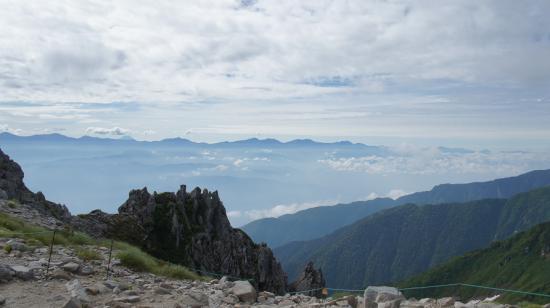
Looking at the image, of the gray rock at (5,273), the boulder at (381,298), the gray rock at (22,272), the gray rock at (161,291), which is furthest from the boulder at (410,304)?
the gray rock at (5,273)

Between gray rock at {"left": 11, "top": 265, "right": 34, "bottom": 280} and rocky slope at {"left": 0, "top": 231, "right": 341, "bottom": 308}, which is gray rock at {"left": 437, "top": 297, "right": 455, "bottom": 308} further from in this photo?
gray rock at {"left": 11, "top": 265, "right": 34, "bottom": 280}

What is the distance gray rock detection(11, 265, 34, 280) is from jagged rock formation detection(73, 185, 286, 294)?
5434cm

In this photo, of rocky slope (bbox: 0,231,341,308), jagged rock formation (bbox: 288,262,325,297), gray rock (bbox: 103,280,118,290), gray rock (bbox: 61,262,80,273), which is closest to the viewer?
rocky slope (bbox: 0,231,341,308)

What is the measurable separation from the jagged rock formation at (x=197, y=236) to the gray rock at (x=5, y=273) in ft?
180

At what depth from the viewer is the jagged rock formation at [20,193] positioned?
4678cm

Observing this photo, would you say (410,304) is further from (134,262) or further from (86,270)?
(134,262)

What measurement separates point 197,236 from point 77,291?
73.8 meters

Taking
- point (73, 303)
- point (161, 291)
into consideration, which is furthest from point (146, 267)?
point (73, 303)

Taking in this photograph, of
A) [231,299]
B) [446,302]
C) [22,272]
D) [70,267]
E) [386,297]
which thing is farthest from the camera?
[70,267]

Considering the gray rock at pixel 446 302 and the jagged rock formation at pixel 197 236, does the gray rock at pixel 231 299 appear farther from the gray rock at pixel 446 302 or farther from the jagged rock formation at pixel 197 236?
the jagged rock formation at pixel 197 236

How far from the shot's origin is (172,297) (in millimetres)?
15102

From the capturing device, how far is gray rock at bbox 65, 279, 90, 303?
43.1 feet

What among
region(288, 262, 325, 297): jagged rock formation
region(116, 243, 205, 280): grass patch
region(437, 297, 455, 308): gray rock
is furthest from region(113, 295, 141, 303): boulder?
region(288, 262, 325, 297): jagged rock formation

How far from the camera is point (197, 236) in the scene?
85625mm
